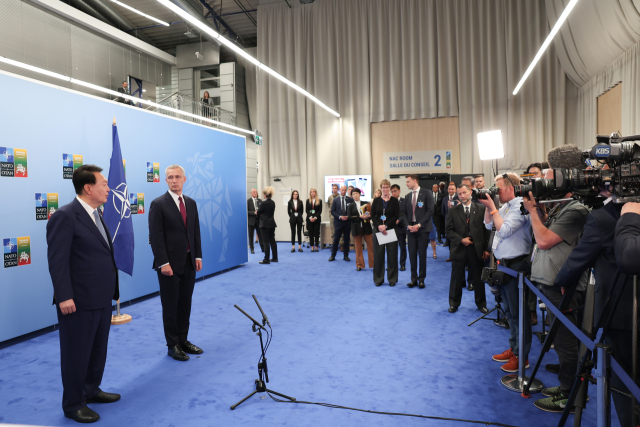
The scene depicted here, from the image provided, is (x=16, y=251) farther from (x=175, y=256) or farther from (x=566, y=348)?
(x=566, y=348)

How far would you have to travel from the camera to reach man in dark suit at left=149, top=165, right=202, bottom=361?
329cm

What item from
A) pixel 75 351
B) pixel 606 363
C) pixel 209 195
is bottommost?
pixel 75 351

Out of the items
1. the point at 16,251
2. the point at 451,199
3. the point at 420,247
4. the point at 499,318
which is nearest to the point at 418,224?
the point at 420,247

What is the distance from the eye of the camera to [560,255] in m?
2.37

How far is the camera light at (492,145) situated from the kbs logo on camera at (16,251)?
21.9 ft

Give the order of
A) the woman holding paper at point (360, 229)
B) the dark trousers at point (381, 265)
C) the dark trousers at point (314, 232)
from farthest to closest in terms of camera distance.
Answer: the dark trousers at point (314, 232)
the woman holding paper at point (360, 229)
the dark trousers at point (381, 265)

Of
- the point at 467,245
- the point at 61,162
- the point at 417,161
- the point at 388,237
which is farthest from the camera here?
the point at 417,161

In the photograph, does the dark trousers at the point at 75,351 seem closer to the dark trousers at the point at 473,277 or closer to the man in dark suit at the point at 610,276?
the man in dark suit at the point at 610,276

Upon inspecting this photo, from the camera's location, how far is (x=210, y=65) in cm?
1382

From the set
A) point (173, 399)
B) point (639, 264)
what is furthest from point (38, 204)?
point (639, 264)

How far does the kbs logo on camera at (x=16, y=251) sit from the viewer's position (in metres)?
3.72

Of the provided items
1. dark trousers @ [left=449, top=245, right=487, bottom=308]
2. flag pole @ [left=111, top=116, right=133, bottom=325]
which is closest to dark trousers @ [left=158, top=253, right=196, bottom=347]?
flag pole @ [left=111, top=116, right=133, bottom=325]

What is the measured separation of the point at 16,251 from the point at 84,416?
7.32 ft

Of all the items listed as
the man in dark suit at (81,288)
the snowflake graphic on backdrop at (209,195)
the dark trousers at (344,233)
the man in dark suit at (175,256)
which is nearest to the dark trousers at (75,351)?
the man in dark suit at (81,288)
